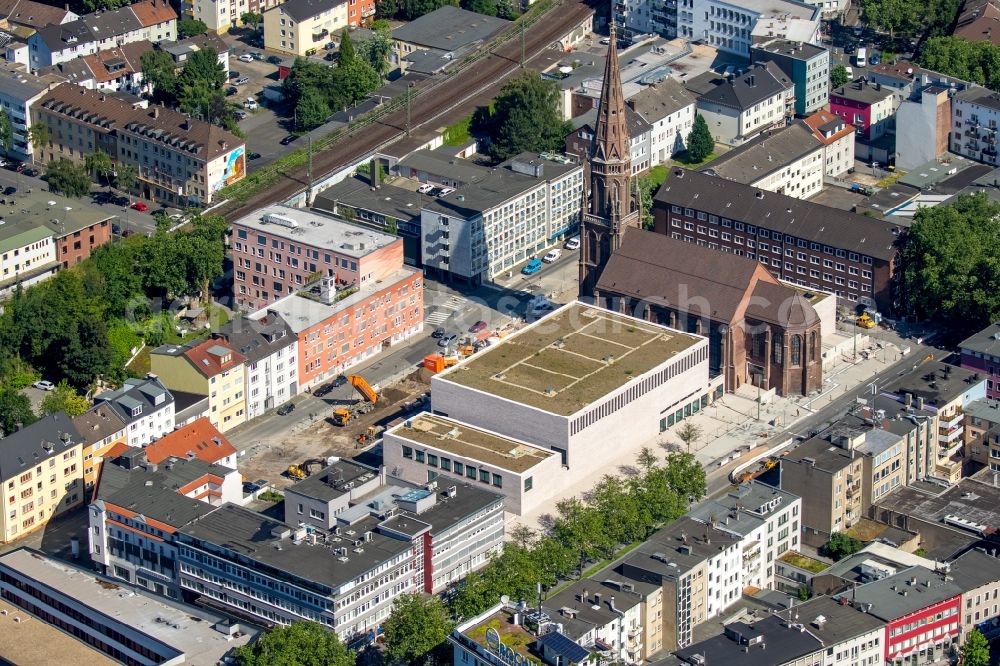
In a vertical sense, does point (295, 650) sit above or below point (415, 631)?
above

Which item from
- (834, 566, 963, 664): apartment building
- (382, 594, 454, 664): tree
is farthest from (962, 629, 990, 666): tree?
(382, 594, 454, 664): tree

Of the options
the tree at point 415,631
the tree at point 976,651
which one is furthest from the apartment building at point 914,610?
the tree at point 415,631

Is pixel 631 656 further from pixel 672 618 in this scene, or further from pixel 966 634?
pixel 966 634

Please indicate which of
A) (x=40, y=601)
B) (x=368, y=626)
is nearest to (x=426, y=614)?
(x=368, y=626)

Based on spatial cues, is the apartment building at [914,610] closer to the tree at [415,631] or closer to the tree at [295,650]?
the tree at [415,631]

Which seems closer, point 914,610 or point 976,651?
point 976,651

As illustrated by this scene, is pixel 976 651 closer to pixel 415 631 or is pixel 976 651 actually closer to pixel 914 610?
pixel 914 610

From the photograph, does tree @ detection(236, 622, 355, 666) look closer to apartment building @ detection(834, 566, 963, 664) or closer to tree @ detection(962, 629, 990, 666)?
apartment building @ detection(834, 566, 963, 664)

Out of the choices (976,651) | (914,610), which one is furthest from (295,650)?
(976,651)
